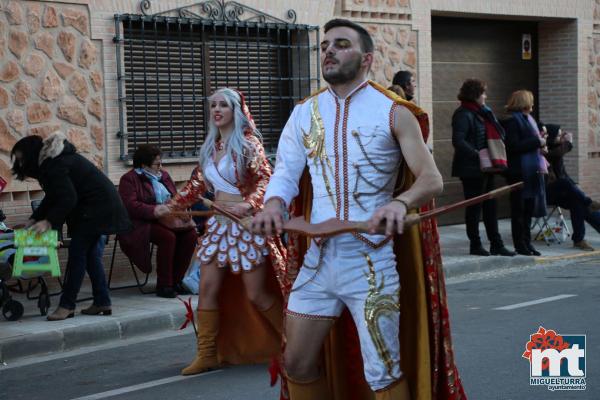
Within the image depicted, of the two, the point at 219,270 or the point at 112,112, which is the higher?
the point at 112,112

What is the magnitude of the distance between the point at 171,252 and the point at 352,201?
20.8 feet

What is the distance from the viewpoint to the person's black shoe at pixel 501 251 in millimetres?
13453

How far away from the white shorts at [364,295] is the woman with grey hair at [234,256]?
8.49 feet

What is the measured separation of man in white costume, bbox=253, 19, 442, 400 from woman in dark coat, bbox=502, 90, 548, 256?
29.3 feet

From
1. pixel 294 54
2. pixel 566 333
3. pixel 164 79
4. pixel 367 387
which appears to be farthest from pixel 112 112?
pixel 367 387

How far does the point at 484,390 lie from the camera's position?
22.2 ft

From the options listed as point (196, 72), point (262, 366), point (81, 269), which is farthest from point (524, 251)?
point (262, 366)

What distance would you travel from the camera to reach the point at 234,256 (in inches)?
296

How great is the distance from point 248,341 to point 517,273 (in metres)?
5.77

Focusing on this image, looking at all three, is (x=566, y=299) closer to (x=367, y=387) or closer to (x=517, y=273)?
(x=517, y=273)

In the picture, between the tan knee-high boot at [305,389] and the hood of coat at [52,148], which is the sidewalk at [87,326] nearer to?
the hood of coat at [52,148]

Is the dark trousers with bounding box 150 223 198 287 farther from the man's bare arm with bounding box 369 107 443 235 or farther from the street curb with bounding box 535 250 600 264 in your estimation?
the man's bare arm with bounding box 369 107 443 235

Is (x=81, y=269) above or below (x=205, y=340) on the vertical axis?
above

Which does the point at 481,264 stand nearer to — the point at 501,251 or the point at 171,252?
the point at 501,251
